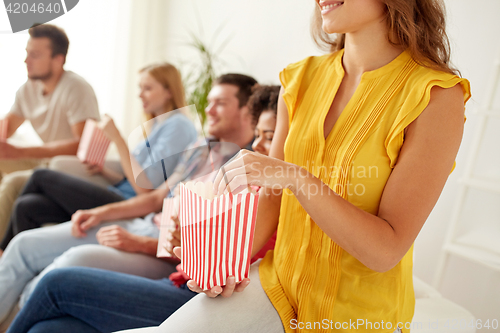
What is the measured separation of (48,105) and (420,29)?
2.19m

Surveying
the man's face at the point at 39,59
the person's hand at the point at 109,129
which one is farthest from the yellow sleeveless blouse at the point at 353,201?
the man's face at the point at 39,59

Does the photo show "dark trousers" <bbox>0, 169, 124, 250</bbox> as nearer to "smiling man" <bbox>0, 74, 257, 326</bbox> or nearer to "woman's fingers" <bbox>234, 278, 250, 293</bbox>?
"smiling man" <bbox>0, 74, 257, 326</bbox>

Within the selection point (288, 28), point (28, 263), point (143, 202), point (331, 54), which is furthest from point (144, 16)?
point (331, 54)

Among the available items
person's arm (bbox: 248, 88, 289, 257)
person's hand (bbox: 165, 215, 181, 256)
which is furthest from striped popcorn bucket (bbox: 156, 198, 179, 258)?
person's arm (bbox: 248, 88, 289, 257)

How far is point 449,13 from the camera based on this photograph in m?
1.56

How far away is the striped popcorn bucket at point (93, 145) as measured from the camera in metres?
1.91

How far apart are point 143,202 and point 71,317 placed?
678 millimetres

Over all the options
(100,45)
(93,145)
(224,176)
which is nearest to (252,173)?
(224,176)

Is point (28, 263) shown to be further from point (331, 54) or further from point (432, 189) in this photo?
point (432, 189)

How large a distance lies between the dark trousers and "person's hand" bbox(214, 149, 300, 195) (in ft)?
4.24

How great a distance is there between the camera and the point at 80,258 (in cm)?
127

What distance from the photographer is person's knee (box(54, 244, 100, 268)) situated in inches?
49.7

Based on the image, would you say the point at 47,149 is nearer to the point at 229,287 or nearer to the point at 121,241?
the point at 121,241

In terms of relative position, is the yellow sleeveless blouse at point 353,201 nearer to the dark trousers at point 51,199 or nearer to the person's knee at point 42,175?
the dark trousers at point 51,199
